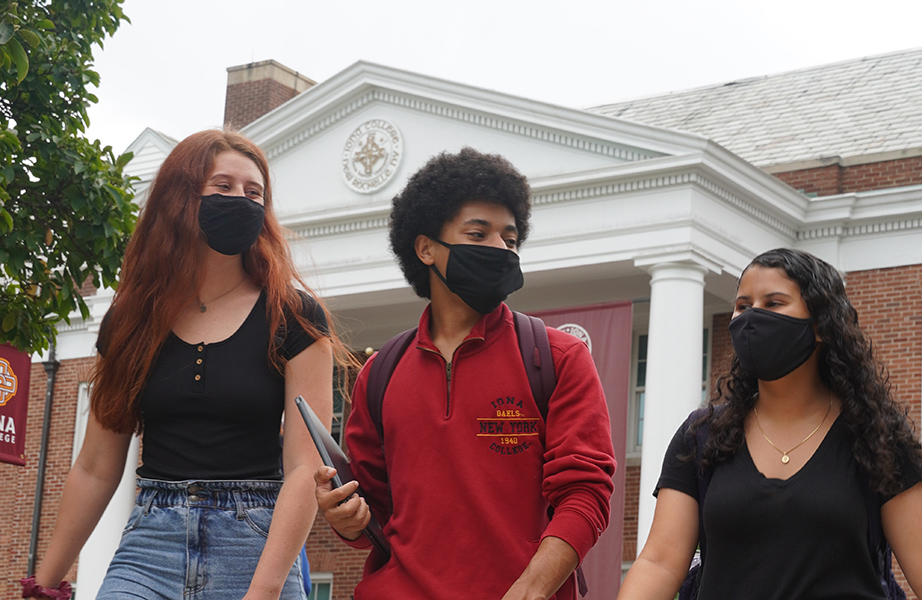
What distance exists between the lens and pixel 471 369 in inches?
161

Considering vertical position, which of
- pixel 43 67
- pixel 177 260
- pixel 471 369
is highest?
pixel 43 67

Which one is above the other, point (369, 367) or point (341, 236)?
point (341, 236)

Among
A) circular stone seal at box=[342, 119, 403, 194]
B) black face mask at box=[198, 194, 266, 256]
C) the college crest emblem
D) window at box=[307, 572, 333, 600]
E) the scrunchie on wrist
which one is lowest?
the scrunchie on wrist

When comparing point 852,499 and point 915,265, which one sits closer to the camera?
point 852,499

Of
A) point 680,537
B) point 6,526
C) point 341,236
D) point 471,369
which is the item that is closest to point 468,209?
point 471,369

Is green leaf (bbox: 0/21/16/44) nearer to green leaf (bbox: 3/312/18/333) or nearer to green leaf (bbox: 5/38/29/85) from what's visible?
green leaf (bbox: 5/38/29/85)

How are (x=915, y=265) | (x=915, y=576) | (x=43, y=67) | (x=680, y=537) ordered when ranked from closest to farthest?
(x=915, y=576) → (x=680, y=537) → (x=43, y=67) → (x=915, y=265)

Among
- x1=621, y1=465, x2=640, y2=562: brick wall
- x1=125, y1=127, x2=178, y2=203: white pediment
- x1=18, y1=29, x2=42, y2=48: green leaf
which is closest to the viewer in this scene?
x1=18, y1=29, x2=42, y2=48: green leaf

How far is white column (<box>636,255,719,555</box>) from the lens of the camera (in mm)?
16422

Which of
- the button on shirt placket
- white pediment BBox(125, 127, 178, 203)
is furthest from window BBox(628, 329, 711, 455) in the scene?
the button on shirt placket

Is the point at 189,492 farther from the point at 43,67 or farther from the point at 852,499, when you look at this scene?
the point at 43,67

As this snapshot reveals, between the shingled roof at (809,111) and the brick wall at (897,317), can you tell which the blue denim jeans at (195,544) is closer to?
the brick wall at (897,317)

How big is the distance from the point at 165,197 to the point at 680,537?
1.91 metres

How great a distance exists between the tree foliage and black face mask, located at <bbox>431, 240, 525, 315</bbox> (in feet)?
18.6
